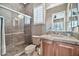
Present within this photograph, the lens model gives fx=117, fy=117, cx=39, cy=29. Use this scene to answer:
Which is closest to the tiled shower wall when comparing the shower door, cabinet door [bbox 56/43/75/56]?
the shower door

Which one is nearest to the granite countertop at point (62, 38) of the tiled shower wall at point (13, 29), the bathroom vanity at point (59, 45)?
the bathroom vanity at point (59, 45)

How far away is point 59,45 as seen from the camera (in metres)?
1.74

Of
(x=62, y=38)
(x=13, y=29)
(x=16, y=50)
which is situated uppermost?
(x=13, y=29)

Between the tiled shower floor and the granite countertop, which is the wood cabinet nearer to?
the granite countertop

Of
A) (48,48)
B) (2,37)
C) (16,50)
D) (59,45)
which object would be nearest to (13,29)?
(2,37)

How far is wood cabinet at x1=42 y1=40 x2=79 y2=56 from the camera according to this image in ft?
5.47

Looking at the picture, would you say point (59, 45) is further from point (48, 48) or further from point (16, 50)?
point (16, 50)

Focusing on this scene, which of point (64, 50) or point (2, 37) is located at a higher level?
point (2, 37)

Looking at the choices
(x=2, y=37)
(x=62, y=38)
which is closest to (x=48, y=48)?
(x=62, y=38)

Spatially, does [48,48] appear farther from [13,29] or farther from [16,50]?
[13,29]

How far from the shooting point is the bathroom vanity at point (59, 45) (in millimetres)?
1661

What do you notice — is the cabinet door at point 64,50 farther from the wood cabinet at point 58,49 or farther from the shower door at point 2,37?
the shower door at point 2,37

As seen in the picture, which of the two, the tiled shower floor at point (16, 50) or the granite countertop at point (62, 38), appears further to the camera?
the tiled shower floor at point (16, 50)

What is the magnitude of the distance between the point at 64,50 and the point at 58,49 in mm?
89
